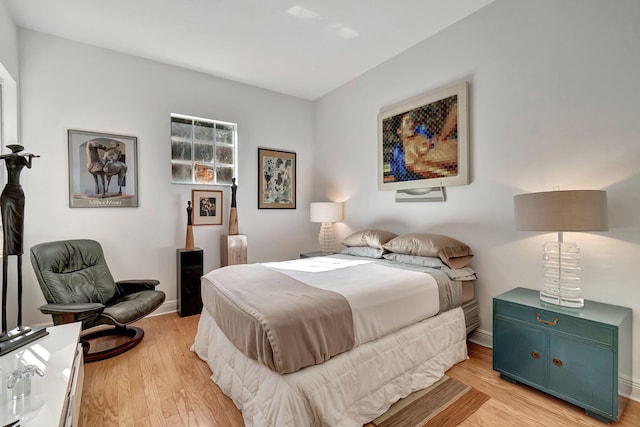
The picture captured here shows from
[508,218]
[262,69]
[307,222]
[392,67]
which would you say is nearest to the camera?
[508,218]

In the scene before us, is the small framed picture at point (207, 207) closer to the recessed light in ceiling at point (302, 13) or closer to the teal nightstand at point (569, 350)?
the recessed light in ceiling at point (302, 13)

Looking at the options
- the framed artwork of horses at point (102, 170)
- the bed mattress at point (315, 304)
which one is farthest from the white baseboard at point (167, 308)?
the bed mattress at point (315, 304)

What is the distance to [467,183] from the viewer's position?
8.87 ft

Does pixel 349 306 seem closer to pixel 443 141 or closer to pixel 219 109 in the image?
pixel 443 141

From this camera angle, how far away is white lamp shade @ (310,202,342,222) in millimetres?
3939

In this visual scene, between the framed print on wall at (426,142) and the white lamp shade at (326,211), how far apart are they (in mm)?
713

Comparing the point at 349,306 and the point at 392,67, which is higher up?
the point at 392,67

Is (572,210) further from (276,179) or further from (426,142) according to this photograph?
(276,179)

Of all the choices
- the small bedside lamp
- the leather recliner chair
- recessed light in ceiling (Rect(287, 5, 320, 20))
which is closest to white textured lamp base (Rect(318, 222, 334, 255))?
the small bedside lamp

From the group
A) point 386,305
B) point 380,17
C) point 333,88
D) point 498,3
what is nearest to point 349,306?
point 386,305

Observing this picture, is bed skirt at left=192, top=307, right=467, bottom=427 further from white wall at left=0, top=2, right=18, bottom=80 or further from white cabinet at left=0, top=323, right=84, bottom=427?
white wall at left=0, top=2, right=18, bottom=80

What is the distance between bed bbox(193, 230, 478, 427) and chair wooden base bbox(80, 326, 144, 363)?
66 centimetres

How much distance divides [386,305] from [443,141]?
1.84m

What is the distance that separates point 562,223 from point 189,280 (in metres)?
3.46
